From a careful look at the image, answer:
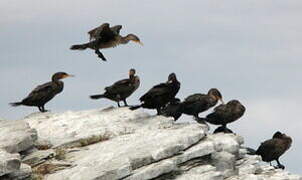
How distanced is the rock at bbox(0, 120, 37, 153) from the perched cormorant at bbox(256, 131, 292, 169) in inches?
356

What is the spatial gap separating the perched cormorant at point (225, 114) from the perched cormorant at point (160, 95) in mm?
2064

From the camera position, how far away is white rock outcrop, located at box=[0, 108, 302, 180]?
19859mm

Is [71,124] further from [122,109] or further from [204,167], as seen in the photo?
[204,167]

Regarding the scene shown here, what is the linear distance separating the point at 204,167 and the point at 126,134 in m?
3.01

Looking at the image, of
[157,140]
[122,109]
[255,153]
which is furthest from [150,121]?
[255,153]

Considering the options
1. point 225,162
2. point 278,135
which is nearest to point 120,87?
point 225,162

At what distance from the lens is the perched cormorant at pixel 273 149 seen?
27.7m

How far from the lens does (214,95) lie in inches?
1129

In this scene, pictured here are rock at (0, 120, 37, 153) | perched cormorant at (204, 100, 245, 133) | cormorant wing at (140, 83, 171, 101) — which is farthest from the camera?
perched cormorant at (204, 100, 245, 133)

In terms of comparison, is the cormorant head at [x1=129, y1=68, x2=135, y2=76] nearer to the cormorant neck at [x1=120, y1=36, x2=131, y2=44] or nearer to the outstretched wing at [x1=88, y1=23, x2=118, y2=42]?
the outstretched wing at [x1=88, y1=23, x2=118, y2=42]

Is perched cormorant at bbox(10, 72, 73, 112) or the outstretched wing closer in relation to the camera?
perched cormorant at bbox(10, 72, 73, 112)

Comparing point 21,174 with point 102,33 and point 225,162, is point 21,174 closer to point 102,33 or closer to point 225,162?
point 225,162

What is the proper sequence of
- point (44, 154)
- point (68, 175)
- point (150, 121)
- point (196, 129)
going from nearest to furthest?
1. point (68, 175)
2. point (44, 154)
3. point (196, 129)
4. point (150, 121)

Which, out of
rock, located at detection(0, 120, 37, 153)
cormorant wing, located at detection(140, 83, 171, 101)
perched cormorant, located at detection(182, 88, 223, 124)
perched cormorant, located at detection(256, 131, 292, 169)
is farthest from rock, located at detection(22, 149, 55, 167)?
perched cormorant, located at detection(256, 131, 292, 169)
